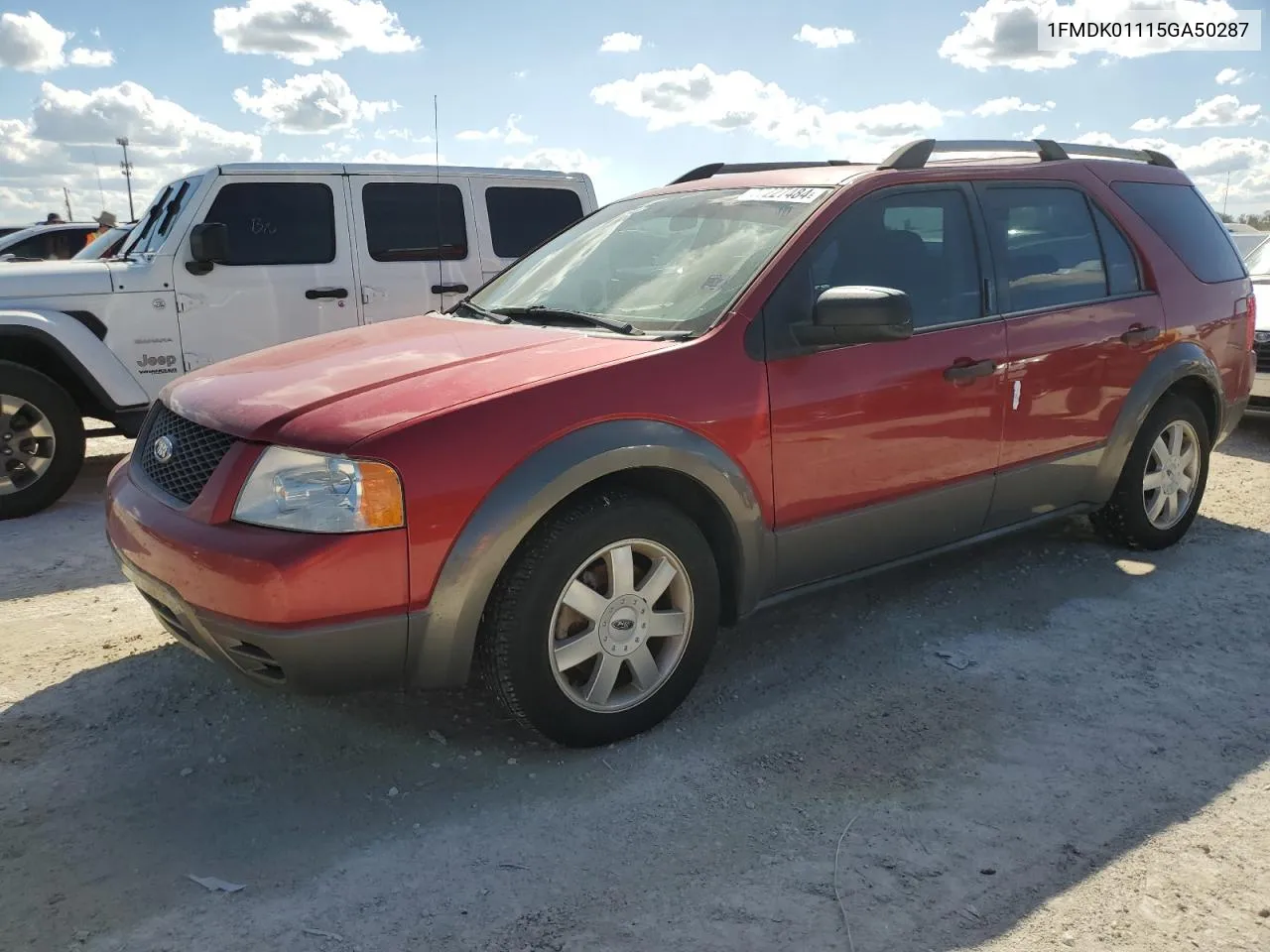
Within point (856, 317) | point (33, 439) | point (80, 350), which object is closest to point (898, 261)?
point (856, 317)

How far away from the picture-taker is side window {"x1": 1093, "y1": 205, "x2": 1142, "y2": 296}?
4.47m

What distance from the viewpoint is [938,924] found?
237 centimetres

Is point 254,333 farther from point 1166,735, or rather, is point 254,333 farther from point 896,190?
point 1166,735

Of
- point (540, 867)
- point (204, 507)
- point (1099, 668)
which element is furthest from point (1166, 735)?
point (204, 507)

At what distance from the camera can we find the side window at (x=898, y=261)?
3371 mm

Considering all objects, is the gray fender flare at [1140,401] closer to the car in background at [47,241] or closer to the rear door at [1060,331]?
the rear door at [1060,331]

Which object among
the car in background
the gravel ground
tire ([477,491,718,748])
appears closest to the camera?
the gravel ground

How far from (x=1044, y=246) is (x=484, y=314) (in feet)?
7.54

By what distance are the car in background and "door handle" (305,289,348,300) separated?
23.2 ft

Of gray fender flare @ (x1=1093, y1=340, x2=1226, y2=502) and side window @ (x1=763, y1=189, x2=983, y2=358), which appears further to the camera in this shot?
gray fender flare @ (x1=1093, y1=340, x2=1226, y2=502)

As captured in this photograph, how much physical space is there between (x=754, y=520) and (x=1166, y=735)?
147cm

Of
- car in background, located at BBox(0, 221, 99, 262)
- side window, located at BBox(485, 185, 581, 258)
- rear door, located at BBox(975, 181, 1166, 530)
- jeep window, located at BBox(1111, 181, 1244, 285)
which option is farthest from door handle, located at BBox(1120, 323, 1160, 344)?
car in background, located at BBox(0, 221, 99, 262)

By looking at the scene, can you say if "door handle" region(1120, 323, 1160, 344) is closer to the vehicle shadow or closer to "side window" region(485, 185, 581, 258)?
the vehicle shadow

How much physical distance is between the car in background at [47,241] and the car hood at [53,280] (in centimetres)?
683
